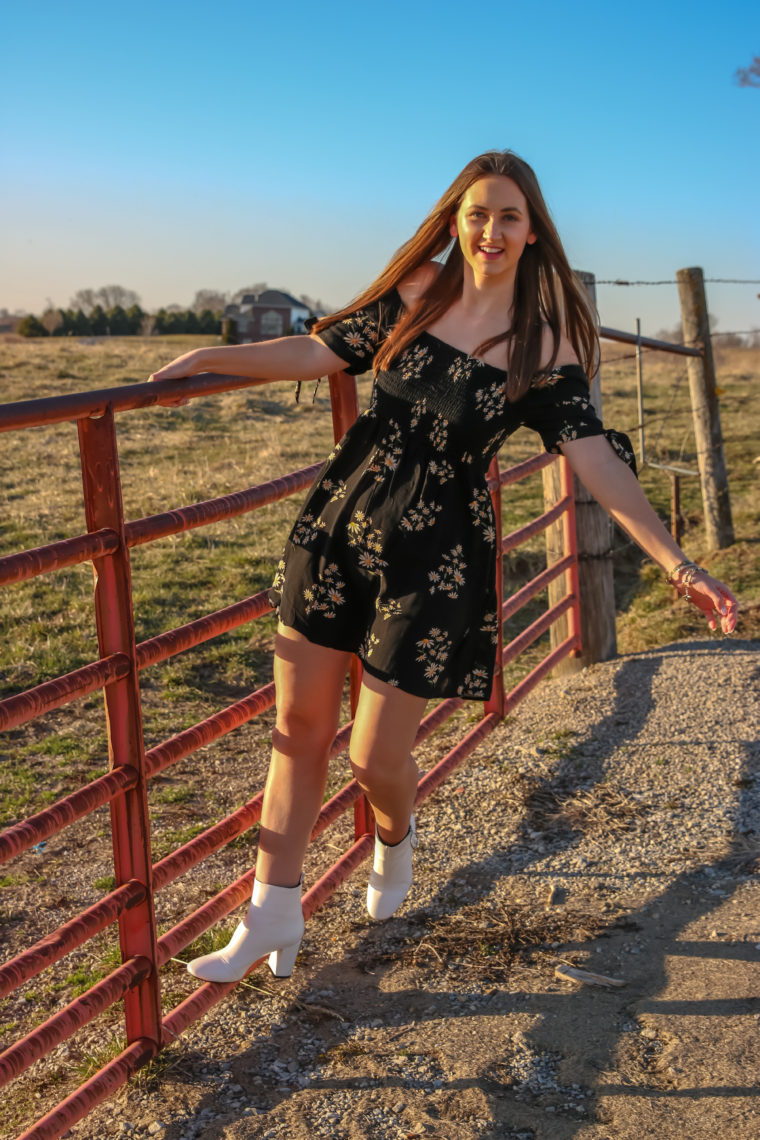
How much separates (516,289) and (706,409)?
6089mm

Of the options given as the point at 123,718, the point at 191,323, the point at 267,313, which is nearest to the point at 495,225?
the point at 123,718

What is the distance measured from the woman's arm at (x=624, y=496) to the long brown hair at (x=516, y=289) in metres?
0.19

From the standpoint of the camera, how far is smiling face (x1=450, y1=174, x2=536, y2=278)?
96.0 inches

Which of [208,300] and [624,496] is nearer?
[624,496]

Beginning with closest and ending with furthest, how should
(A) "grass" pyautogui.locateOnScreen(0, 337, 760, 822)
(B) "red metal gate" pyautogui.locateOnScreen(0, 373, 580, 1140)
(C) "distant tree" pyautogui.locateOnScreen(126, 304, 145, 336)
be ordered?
(B) "red metal gate" pyautogui.locateOnScreen(0, 373, 580, 1140), (A) "grass" pyautogui.locateOnScreen(0, 337, 760, 822), (C) "distant tree" pyautogui.locateOnScreen(126, 304, 145, 336)

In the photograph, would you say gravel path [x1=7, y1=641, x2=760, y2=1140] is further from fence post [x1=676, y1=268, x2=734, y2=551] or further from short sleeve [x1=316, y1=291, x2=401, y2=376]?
fence post [x1=676, y1=268, x2=734, y2=551]

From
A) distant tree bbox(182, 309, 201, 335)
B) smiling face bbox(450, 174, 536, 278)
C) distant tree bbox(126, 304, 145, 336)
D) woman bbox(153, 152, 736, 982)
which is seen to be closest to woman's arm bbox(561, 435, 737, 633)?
woman bbox(153, 152, 736, 982)

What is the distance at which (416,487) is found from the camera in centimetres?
239

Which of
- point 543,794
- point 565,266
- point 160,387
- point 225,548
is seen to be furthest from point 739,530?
point 160,387

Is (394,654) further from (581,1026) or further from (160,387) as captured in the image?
(581,1026)

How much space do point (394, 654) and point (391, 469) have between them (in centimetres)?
39

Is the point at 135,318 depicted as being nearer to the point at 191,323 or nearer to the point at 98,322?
the point at 98,322

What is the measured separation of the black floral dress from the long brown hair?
4 centimetres

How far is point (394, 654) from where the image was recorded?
7.82 feet
